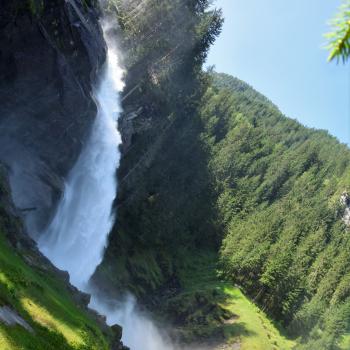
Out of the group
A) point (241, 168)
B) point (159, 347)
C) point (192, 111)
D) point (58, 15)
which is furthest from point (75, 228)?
point (241, 168)

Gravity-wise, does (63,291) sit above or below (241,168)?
below

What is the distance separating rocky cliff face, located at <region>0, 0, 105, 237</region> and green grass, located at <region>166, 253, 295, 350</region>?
30685mm

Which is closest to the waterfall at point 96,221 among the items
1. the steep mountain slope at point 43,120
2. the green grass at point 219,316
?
the steep mountain slope at point 43,120

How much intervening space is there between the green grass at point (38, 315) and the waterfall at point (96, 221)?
72.7 ft

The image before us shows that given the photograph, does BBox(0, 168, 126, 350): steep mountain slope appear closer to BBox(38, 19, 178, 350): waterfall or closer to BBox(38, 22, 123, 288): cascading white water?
BBox(38, 22, 123, 288): cascading white water

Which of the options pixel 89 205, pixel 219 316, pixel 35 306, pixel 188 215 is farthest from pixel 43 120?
pixel 188 215

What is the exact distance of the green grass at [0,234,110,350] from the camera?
18.5m

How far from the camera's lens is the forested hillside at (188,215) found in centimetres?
7206

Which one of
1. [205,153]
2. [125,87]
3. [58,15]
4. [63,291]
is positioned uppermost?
[205,153]

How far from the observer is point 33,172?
45.5m

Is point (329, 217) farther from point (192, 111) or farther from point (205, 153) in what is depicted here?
point (192, 111)

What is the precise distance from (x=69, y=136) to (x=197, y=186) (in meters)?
54.2

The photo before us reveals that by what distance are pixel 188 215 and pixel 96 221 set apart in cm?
4375

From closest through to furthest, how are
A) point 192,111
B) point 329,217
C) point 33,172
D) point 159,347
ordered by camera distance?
point 33,172, point 159,347, point 192,111, point 329,217
